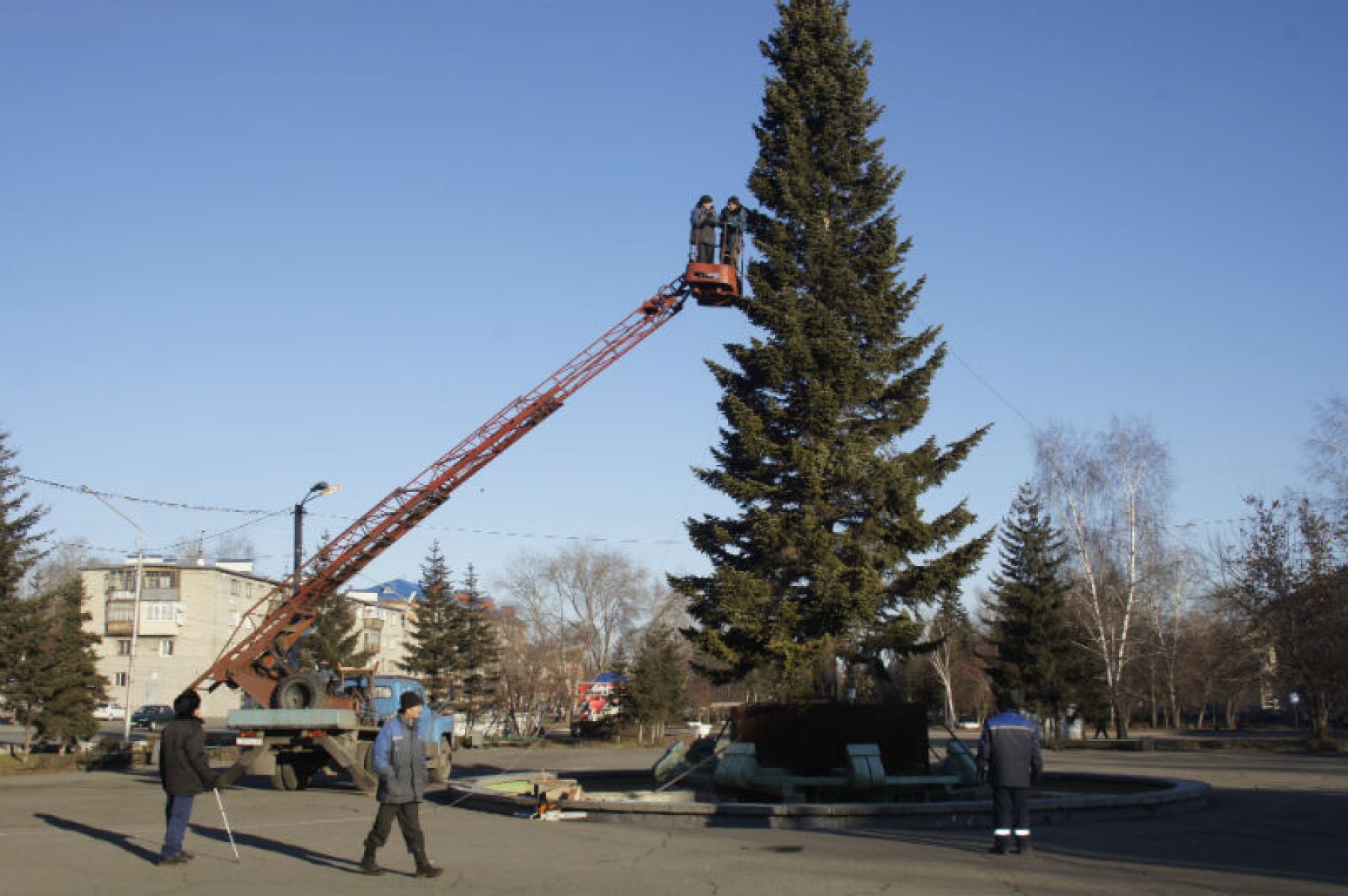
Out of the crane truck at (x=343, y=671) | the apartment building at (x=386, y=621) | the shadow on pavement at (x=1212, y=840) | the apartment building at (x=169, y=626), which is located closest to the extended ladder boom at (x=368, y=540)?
the crane truck at (x=343, y=671)

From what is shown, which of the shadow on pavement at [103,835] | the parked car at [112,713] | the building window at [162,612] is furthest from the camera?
the building window at [162,612]

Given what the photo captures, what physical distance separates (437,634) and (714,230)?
34.0m

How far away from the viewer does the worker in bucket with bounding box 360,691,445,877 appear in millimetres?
9062

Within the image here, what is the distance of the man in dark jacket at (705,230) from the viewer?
23422 millimetres

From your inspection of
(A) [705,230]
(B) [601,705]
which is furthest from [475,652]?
(A) [705,230]

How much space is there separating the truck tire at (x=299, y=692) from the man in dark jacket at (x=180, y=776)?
14.5 metres

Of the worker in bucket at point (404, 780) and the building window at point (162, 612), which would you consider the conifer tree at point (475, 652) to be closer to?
the building window at point (162, 612)

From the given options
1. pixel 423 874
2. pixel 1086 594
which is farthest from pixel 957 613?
pixel 423 874

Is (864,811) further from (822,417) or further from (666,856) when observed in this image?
(822,417)

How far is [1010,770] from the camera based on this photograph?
10.5 m

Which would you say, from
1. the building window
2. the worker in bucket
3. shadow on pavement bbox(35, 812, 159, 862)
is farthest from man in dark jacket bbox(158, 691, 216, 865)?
the building window

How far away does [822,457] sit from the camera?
66.6 feet

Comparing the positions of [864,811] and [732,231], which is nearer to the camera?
[864,811]

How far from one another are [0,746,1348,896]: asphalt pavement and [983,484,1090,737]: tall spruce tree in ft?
97.2
